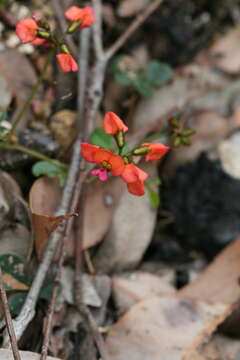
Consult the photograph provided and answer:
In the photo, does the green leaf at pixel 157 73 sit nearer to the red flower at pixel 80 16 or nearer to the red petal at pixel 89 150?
the red flower at pixel 80 16

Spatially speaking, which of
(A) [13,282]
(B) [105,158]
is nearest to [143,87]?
(B) [105,158]

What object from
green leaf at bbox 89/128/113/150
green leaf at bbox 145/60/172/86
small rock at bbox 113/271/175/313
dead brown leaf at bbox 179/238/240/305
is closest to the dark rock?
dead brown leaf at bbox 179/238/240/305

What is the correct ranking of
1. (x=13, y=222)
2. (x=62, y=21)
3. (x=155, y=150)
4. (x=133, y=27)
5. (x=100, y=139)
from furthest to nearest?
(x=133, y=27) < (x=62, y=21) < (x=100, y=139) < (x=13, y=222) < (x=155, y=150)

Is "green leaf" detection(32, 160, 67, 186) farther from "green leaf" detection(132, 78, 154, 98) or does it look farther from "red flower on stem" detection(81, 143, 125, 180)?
"green leaf" detection(132, 78, 154, 98)

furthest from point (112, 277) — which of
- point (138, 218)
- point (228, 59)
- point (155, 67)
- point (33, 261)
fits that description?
point (228, 59)

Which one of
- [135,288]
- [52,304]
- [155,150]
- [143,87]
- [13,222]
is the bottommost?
[135,288]

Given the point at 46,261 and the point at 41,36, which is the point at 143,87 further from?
the point at 46,261
